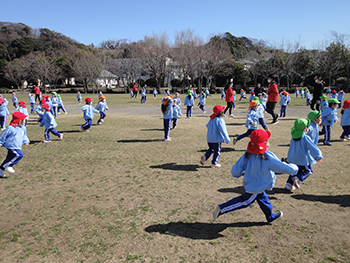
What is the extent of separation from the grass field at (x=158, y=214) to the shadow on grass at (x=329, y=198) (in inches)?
0.7

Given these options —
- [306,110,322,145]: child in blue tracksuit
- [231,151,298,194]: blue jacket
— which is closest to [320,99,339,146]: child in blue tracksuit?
[306,110,322,145]: child in blue tracksuit

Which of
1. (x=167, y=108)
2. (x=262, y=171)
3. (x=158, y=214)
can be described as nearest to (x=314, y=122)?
(x=262, y=171)

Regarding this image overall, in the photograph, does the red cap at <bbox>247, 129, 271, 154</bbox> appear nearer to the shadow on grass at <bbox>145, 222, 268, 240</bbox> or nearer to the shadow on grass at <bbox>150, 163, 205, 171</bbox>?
the shadow on grass at <bbox>145, 222, 268, 240</bbox>

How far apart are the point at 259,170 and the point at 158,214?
190 centimetres

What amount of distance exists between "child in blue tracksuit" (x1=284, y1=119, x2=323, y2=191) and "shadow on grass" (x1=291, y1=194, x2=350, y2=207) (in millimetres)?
296

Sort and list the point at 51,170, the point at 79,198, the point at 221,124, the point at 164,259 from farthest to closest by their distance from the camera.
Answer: the point at 51,170
the point at 221,124
the point at 79,198
the point at 164,259

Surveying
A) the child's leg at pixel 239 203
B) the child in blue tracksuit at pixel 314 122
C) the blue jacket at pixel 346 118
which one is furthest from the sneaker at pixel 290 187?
the blue jacket at pixel 346 118

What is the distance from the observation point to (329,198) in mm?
4777

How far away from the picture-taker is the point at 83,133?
11664 mm

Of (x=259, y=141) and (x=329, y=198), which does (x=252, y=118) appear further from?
(x=259, y=141)

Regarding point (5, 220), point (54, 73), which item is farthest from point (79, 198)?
point (54, 73)

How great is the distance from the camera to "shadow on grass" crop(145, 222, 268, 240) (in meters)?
3.73

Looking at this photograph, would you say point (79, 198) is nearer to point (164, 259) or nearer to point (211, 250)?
point (164, 259)

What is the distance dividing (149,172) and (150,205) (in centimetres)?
181
